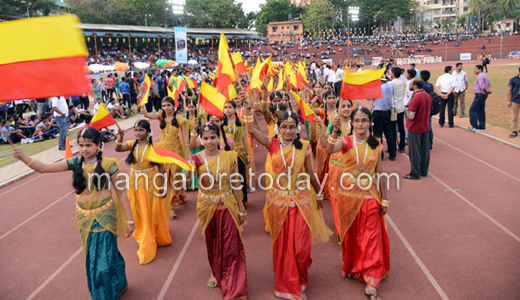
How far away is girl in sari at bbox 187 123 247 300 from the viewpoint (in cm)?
381

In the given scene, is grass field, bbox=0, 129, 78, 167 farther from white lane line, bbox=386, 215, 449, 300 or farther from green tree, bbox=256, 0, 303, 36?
green tree, bbox=256, 0, 303, 36

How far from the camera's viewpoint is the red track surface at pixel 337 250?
400 cm

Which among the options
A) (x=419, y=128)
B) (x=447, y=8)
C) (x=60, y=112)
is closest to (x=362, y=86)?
(x=419, y=128)

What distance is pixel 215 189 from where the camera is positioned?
3854 millimetres

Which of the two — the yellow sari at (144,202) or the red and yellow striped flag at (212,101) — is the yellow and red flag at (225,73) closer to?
the red and yellow striped flag at (212,101)

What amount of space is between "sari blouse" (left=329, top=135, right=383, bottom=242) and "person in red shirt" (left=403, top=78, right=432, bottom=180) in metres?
3.99

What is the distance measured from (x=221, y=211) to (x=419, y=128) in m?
5.33

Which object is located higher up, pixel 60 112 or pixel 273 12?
pixel 273 12

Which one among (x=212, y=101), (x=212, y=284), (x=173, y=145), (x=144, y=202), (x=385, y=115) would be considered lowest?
(x=212, y=284)

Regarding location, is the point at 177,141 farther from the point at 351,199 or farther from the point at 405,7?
the point at 405,7

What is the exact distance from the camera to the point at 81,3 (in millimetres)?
58875

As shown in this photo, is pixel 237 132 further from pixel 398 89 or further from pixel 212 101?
pixel 398 89

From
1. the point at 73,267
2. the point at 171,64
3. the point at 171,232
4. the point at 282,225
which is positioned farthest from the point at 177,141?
the point at 171,64

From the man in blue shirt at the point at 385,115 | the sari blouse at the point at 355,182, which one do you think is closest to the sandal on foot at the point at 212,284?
the sari blouse at the point at 355,182
